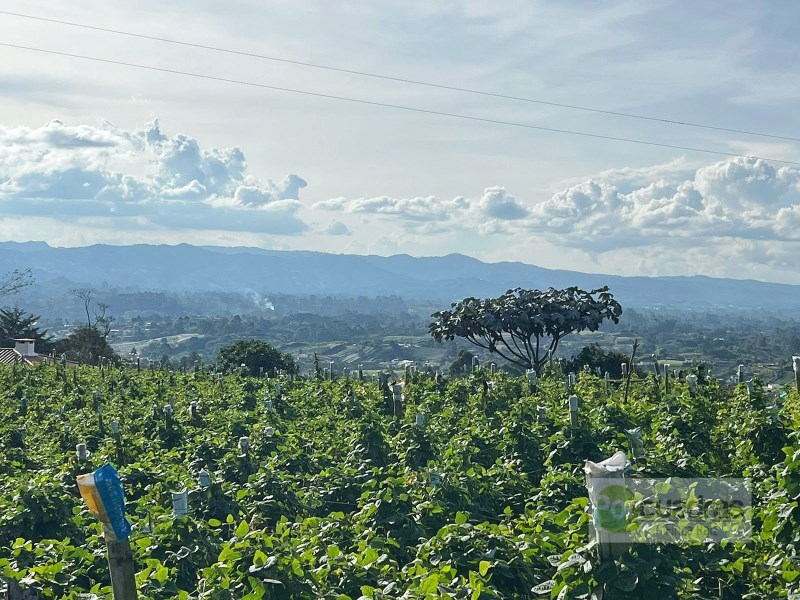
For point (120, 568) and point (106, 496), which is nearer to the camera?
point (106, 496)

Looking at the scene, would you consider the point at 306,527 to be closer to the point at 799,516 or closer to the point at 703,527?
the point at 703,527

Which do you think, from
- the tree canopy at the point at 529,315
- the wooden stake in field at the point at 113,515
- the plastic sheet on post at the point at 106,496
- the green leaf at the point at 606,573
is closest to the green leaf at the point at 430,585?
the green leaf at the point at 606,573

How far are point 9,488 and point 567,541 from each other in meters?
7.89

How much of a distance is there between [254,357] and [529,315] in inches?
663

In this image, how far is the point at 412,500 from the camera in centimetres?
853

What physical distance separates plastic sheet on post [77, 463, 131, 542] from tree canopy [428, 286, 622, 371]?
30090 millimetres

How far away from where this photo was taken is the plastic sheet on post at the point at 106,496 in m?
4.69

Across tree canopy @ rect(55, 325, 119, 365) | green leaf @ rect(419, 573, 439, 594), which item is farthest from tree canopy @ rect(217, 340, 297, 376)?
green leaf @ rect(419, 573, 439, 594)

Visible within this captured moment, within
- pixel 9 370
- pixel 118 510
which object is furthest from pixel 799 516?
pixel 9 370

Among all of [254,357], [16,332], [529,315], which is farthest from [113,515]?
[16,332]

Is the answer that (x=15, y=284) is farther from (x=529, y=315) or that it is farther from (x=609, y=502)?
(x=609, y=502)

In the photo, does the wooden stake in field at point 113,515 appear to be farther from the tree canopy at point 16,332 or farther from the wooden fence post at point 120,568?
the tree canopy at point 16,332

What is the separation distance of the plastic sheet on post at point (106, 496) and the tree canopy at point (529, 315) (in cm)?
3009

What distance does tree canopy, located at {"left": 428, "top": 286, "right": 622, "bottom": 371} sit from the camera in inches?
1377
